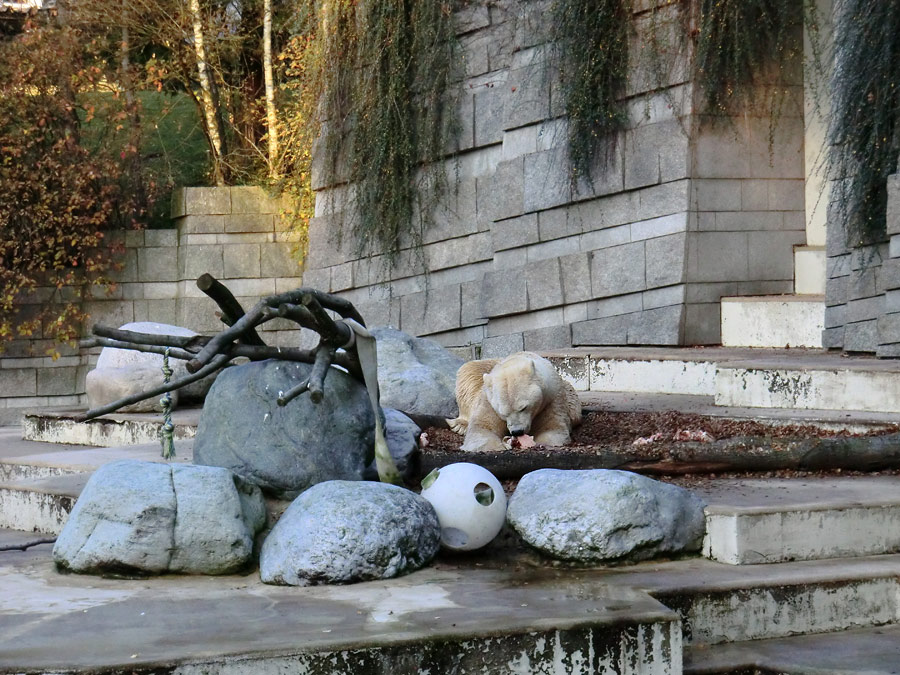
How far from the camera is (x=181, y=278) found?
39.5ft

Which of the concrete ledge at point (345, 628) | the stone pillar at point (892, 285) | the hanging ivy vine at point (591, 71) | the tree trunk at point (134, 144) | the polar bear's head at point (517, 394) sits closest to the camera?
the concrete ledge at point (345, 628)

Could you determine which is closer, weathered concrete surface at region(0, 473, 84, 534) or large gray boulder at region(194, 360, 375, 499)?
large gray boulder at region(194, 360, 375, 499)

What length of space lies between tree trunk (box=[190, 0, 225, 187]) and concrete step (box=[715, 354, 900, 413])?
7.50 m

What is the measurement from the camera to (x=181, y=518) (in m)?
4.01

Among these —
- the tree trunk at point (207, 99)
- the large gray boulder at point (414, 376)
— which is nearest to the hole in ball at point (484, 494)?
the large gray boulder at point (414, 376)

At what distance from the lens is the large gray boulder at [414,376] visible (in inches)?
269

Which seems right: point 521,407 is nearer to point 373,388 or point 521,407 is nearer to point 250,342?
point 373,388

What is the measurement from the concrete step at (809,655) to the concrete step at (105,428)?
438cm

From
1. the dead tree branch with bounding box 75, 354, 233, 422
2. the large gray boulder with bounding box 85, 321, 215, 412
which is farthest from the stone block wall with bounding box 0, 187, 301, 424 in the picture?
the dead tree branch with bounding box 75, 354, 233, 422

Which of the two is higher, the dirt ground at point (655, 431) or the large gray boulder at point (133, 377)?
the large gray boulder at point (133, 377)

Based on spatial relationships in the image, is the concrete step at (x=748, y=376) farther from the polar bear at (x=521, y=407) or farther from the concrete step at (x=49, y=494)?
the concrete step at (x=49, y=494)

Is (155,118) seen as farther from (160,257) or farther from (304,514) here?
(304,514)

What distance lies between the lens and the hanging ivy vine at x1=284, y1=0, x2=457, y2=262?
33.0 ft

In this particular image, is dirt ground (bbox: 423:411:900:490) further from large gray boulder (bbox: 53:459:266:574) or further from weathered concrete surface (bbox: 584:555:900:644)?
large gray boulder (bbox: 53:459:266:574)
